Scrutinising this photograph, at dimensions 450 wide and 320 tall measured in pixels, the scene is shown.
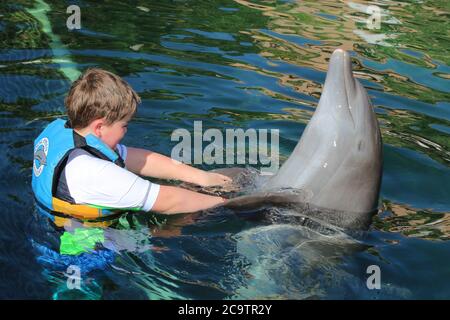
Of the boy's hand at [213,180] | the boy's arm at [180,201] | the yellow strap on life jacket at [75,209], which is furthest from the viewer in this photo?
the boy's hand at [213,180]

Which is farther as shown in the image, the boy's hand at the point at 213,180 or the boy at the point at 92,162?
the boy's hand at the point at 213,180

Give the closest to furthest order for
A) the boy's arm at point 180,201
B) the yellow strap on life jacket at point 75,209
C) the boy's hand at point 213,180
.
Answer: the yellow strap on life jacket at point 75,209 → the boy's arm at point 180,201 → the boy's hand at point 213,180

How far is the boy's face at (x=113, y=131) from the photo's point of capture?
4410 millimetres

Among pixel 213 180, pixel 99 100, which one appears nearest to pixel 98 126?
pixel 99 100

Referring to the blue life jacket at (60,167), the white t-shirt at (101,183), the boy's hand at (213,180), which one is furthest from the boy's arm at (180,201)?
the boy's hand at (213,180)

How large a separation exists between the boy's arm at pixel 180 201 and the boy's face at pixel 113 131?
44cm

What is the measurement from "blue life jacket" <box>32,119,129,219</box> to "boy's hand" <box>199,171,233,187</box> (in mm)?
954

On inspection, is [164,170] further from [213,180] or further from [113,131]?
[113,131]

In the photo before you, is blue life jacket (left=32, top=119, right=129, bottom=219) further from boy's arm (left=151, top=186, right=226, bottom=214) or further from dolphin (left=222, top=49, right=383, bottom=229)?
dolphin (left=222, top=49, right=383, bottom=229)

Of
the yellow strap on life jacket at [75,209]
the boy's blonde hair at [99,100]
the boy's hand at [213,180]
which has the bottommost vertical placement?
the boy's hand at [213,180]

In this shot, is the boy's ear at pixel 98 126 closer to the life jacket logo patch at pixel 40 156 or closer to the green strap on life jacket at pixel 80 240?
the life jacket logo patch at pixel 40 156

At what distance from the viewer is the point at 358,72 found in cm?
906

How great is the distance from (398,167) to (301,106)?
67.9 inches

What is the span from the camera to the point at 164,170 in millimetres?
5355
